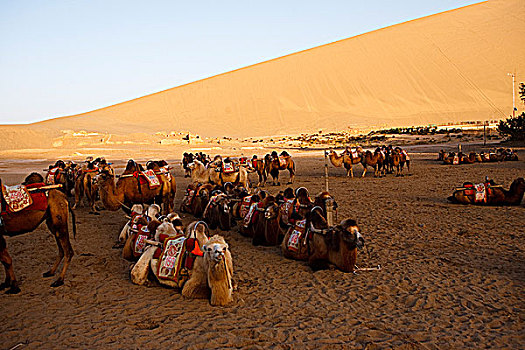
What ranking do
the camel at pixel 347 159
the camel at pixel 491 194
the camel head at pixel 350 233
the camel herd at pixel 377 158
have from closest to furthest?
the camel head at pixel 350 233, the camel at pixel 491 194, the camel herd at pixel 377 158, the camel at pixel 347 159

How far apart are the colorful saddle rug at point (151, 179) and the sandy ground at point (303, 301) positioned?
1668mm

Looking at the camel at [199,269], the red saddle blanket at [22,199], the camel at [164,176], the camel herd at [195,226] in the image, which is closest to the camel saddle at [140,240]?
the camel herd at [195,226]

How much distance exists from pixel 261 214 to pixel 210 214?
217 cm

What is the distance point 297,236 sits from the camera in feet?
26.1

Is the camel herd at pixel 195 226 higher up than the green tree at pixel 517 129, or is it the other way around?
the green tree at pixel 517 129

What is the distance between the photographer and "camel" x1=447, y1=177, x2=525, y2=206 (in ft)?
40.2

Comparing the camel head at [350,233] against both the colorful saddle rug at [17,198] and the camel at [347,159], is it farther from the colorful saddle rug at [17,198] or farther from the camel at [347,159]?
the camel at [347,159]

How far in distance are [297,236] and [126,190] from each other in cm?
501

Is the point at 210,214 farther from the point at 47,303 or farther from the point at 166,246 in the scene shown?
the point at 47,303

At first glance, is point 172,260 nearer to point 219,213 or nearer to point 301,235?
point 301,235

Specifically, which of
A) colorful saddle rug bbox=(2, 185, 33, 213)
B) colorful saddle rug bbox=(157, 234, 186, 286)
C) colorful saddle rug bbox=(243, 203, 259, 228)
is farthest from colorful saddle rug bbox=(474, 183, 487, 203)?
colorful saddle rug bbox=(2, 185, 33, 213)

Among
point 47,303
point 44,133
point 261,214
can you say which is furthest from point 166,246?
point 44,133

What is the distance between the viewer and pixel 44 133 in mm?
51375

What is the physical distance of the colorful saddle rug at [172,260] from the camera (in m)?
Answer: 6.40
